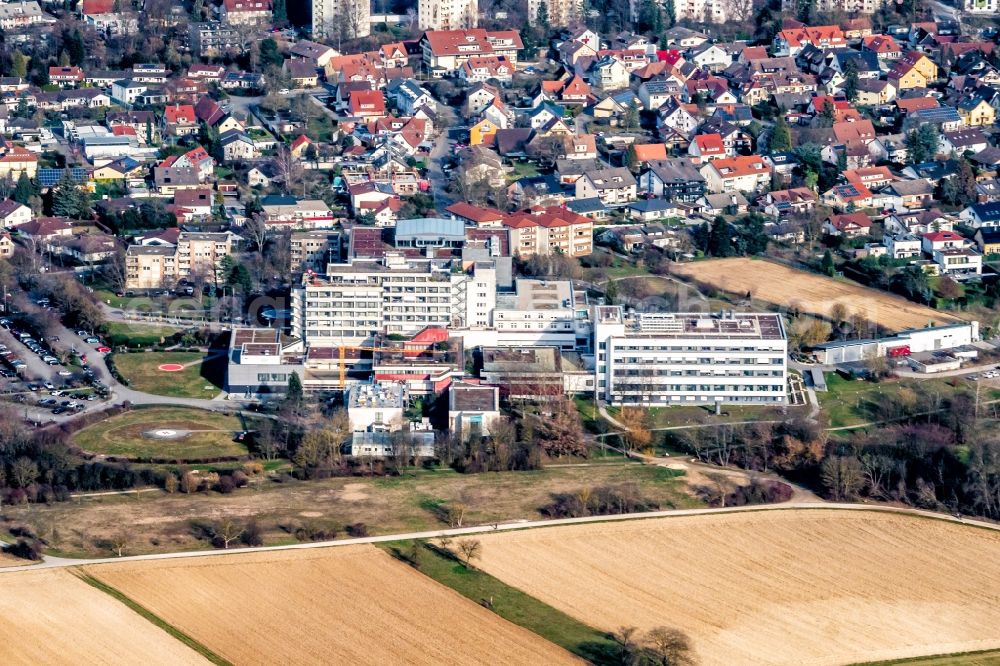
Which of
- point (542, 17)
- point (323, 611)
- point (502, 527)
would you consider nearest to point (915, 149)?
point (542, 17)

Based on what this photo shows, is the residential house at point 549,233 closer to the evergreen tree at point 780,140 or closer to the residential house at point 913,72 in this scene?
the evergreen tree at point 780,140

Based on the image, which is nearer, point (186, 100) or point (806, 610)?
point (806, 610)

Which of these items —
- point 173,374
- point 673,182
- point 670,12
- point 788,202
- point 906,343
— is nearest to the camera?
point 173,374

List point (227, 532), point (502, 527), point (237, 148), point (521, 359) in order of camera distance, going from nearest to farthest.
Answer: point (227, 532) < point (502, 527) < point (521, 359) < point (237, 148)

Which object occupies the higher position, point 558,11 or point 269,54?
point 558,11

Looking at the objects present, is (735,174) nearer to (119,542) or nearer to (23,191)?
(23,191)

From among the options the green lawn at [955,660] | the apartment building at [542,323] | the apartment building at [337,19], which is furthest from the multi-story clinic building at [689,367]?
the apartment building at [337,19]

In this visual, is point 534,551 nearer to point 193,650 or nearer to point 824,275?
point 193,650

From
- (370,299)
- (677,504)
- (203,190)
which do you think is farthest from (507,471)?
(203,190)
